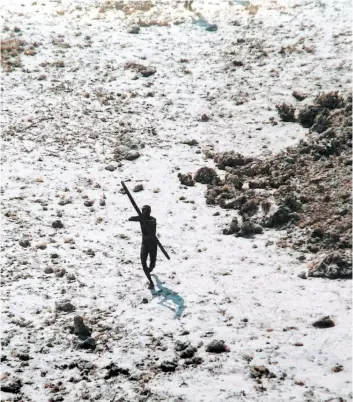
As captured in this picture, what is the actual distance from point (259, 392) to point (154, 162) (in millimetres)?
11954

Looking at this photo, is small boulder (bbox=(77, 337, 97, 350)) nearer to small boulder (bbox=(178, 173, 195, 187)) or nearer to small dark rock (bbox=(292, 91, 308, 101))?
small boulder (bbox=(178, 173, 195, 187))

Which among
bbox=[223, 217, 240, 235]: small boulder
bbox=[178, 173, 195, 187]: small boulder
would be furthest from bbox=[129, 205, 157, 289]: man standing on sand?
bbox=[178, 173, 195, 187]: small boulder

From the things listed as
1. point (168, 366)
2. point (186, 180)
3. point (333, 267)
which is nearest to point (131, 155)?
point (186, 180)

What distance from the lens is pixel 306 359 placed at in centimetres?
846

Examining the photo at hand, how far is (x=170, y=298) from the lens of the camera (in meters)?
10.9

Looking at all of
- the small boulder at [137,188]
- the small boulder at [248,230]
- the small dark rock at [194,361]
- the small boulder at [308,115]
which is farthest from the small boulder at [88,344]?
the small boulder at [308,115]

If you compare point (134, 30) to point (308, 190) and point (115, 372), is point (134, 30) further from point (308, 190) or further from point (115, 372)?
point (115, 372)

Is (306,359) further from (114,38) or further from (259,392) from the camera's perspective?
(114,38)

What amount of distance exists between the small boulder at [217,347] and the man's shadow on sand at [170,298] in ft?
4.26

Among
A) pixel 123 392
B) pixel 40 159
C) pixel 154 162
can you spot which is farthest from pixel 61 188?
pixel 123 392

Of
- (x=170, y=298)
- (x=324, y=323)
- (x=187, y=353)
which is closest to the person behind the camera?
(x=187, y=353)

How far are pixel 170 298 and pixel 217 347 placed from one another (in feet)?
7.25

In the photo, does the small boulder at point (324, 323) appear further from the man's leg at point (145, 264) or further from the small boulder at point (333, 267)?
the man's leg at point (145, 264)

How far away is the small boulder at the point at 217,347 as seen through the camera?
892 cm
